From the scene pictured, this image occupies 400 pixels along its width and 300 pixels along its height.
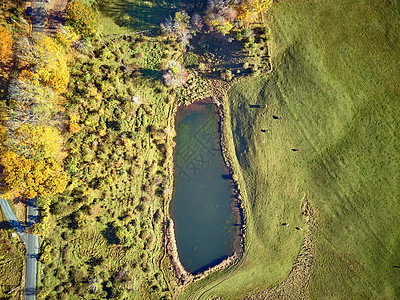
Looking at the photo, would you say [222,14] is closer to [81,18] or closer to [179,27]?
[179,27]

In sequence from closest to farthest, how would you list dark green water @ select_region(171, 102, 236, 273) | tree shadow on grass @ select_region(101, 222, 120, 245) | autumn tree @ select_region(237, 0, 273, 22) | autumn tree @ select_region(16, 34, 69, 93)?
1. autumn tree @ select_region(16, 34, 69, 93)
2. autumn tree @ select_region(237, 0, 273, 22)
3. tree shadow on grass @ select_region(101, 222, 120, 245)
4. dark green water @ select_region(171, 102, 236, 273)

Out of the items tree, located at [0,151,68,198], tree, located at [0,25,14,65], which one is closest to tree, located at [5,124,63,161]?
tree, located at [0,151,68,198]

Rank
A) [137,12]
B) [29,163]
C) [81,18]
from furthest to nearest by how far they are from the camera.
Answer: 1. [137,12]
2. [81,18]
3. [29,163]

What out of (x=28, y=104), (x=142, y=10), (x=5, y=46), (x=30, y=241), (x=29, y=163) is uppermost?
(x=142, y=10)

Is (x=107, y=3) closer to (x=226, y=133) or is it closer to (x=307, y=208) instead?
(x=226, y=133)

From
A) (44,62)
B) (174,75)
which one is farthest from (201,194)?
(44,62)

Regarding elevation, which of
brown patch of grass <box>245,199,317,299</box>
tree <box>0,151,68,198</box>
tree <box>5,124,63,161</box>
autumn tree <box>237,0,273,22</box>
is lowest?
brown patch of grass <box>245,199,317,299</box>

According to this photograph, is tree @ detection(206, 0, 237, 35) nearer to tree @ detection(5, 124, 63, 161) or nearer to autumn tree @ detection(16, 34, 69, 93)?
autumn tree @ detection(16, 34, 69, 93)
